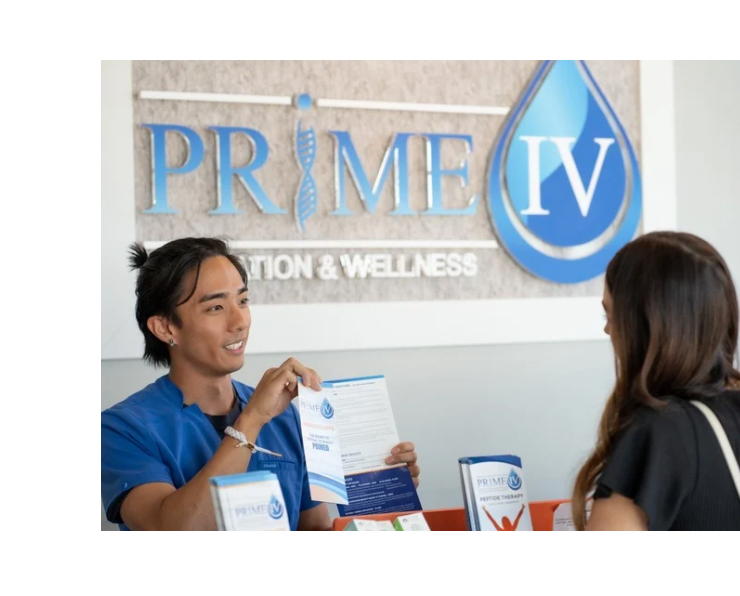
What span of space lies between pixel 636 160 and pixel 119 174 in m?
2.15

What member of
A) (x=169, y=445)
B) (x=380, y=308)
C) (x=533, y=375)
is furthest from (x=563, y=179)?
(x=169, y=445)

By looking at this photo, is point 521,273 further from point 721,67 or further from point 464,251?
point 721,67

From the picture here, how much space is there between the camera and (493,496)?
1642 mm

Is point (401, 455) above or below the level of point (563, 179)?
below

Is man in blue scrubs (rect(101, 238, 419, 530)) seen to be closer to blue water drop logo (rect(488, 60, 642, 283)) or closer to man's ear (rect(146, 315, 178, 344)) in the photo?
man's ear (rect(146, 315, 178, 344))

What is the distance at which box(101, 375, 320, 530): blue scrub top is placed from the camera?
1.84 meters

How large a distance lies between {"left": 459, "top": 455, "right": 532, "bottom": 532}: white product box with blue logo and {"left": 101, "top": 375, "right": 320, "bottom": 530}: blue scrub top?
591 millimetres

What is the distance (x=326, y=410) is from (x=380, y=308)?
1.40 metres

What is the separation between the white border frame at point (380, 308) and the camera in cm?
292

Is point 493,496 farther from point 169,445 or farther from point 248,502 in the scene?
point 169,445

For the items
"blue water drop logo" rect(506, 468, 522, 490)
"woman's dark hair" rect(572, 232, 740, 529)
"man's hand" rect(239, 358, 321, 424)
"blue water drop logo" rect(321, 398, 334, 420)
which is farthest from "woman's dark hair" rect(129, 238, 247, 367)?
"woman's dark hair" rect(572, 232, 740, 529)

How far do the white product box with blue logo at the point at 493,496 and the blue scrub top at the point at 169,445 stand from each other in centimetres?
59

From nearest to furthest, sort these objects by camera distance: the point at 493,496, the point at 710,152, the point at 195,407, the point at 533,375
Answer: the point at 493,496, the point at 195,407, the point at 533,375, the point at 710,152

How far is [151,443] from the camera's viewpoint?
74.8 inches
